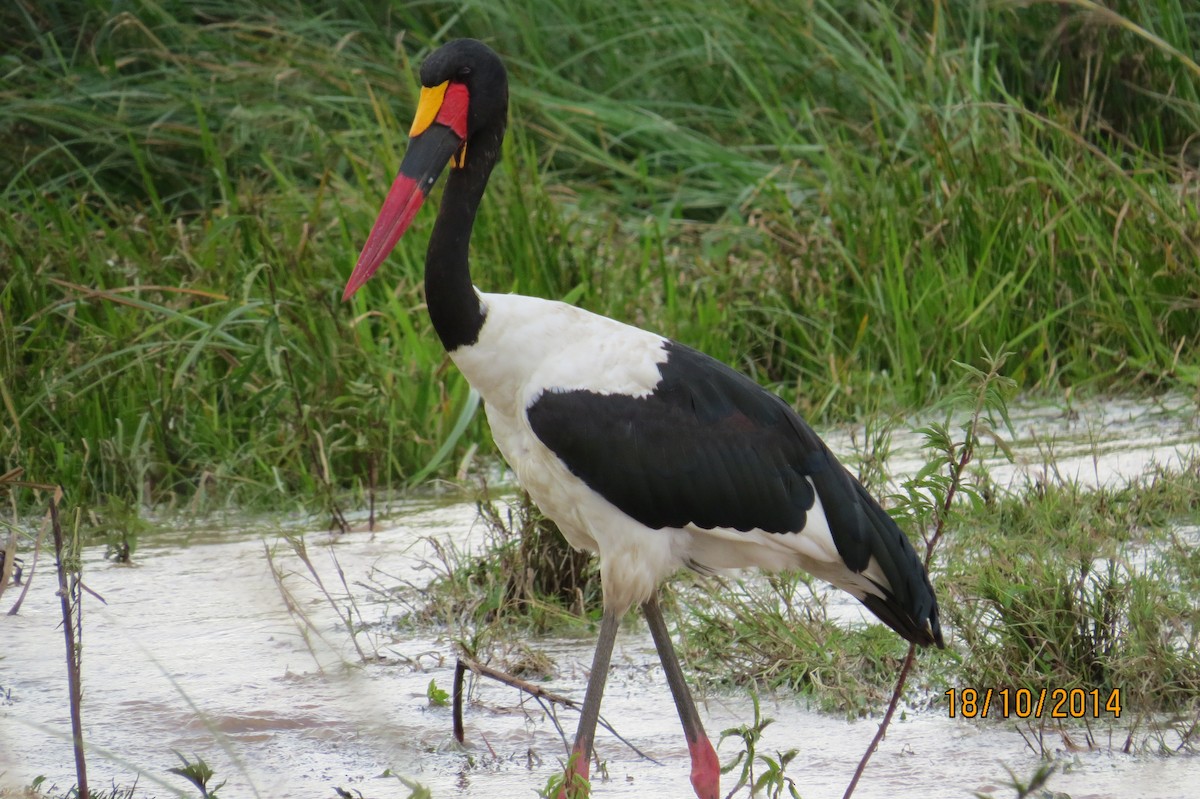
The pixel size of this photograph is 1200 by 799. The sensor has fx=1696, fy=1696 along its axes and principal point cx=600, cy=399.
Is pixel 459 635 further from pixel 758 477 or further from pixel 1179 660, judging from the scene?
pixel 1179 660

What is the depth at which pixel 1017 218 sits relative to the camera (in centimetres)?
552

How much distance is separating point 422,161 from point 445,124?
9cm

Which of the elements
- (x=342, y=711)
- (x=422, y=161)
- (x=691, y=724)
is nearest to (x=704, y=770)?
(x=691, y=724)

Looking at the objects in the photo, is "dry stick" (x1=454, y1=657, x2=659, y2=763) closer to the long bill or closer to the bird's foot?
the bird's foot

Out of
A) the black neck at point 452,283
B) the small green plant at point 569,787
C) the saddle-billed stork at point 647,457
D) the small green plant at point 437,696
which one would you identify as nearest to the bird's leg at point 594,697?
the saddle-billed stork at point 647,457

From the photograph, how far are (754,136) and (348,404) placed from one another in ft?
8.87

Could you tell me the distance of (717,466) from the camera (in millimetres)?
2994

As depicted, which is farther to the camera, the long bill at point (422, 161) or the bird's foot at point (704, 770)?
the long bill at point (422, 161)

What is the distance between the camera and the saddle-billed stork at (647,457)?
9.64 ft

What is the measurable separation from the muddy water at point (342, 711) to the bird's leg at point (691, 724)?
107 mm
